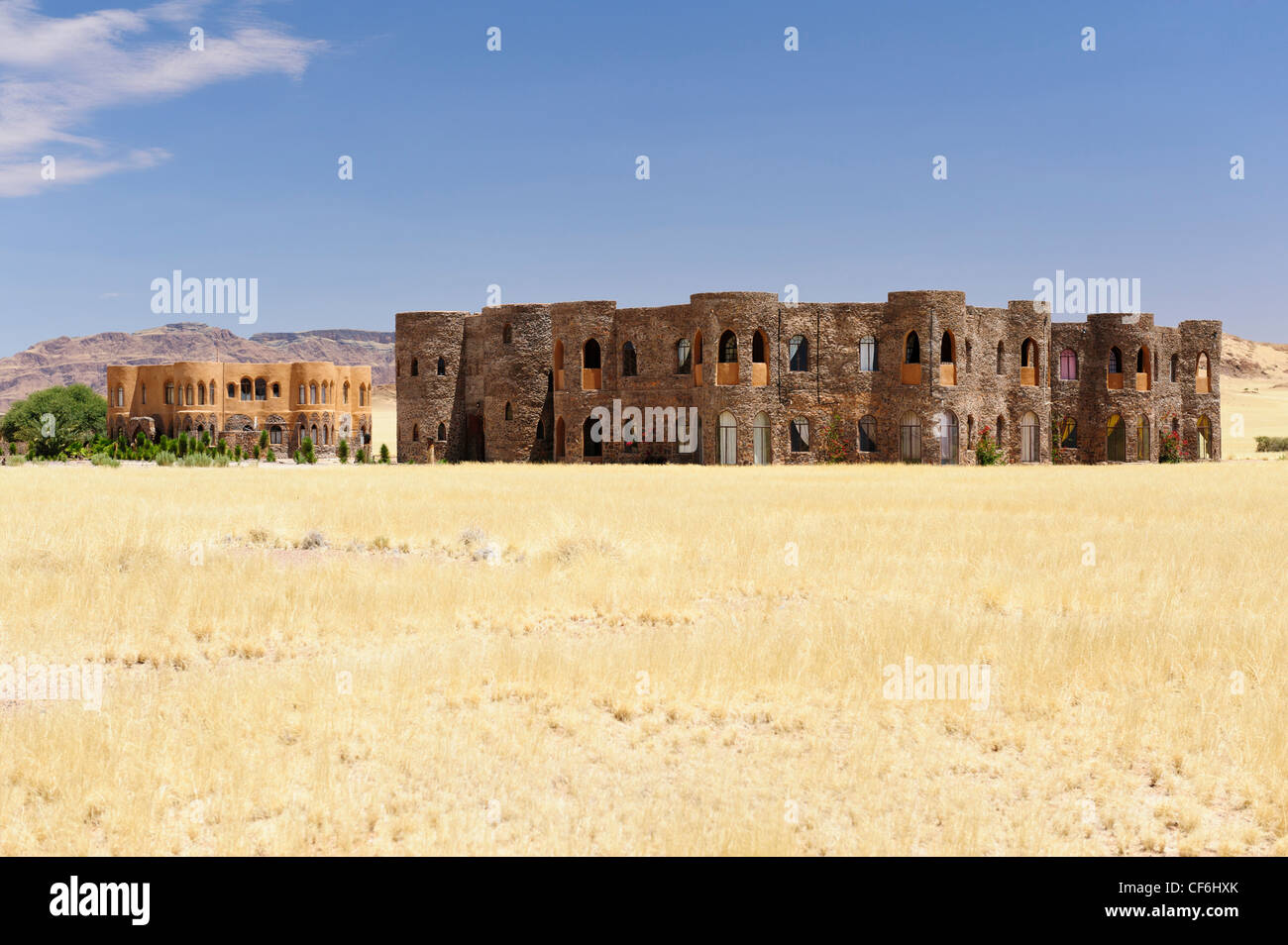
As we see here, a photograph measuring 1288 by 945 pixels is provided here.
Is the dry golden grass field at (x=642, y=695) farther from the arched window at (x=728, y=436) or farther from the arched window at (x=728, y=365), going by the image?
the arched window at (x=728, y=365)

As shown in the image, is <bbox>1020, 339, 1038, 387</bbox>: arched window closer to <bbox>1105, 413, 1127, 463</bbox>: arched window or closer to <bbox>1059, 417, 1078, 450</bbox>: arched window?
<bbox>1059, 417, 1078, 450</bbox>: arched window

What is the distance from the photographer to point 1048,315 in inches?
1935

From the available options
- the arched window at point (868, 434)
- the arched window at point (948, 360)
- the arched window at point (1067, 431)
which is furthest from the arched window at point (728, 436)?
the arched window at point (1067, 431)

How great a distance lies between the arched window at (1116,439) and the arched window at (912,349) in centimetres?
1351

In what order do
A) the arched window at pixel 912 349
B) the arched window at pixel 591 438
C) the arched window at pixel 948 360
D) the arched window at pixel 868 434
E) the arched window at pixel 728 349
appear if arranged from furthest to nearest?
the arched window at pixel 591 438
the arched window at pixel 868 434
the arched window at pixel 912 349
the arched window at pixel 948 360
the arched window at pixel 728 349

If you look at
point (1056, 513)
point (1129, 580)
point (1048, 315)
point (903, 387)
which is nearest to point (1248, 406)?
point (1048, 315)

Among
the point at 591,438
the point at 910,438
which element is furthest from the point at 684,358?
the point at 910,438

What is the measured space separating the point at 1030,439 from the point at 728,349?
56.7ft

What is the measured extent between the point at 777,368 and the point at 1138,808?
3985 cm

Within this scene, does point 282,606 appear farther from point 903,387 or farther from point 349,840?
point 903,387

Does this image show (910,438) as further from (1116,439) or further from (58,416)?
(58,416)

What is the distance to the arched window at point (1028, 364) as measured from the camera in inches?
1938

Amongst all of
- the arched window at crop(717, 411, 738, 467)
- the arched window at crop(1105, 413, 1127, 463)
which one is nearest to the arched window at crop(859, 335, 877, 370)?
the arched window at crop(717, 411, 738, 467)

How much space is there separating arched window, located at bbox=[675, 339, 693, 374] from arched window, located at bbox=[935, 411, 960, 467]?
11993 mm
